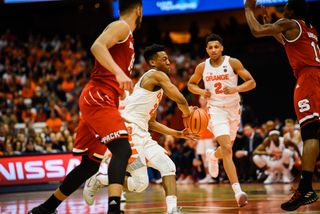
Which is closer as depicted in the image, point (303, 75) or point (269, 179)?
point (303, 75)

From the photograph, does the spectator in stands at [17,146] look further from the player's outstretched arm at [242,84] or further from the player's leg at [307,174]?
the player's leg at [307,174]

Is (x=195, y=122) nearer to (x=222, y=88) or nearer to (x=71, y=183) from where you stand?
(x=222, y=88)

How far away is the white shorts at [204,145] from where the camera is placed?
37.8 ft

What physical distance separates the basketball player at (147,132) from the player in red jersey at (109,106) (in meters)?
0.59

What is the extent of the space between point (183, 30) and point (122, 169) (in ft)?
59.5

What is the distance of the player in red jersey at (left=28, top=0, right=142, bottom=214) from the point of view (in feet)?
11.9

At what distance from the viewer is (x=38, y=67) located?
1888cm

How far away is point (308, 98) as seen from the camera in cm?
464

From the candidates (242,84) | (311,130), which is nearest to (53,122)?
(242,84)

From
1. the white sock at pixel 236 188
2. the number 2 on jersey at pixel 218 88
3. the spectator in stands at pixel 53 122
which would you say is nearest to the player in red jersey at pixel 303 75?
the white sock at pixel 236 188

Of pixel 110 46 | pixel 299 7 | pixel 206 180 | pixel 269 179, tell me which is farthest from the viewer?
pixel 206 180

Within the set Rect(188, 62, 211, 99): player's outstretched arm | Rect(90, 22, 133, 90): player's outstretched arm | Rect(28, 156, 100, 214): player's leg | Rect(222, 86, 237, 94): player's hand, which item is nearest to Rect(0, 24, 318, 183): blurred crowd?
Rect(188, 62, 211, 99): player's outstretched arm

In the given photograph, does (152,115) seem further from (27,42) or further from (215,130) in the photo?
(27,42)

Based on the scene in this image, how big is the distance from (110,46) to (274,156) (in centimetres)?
773
